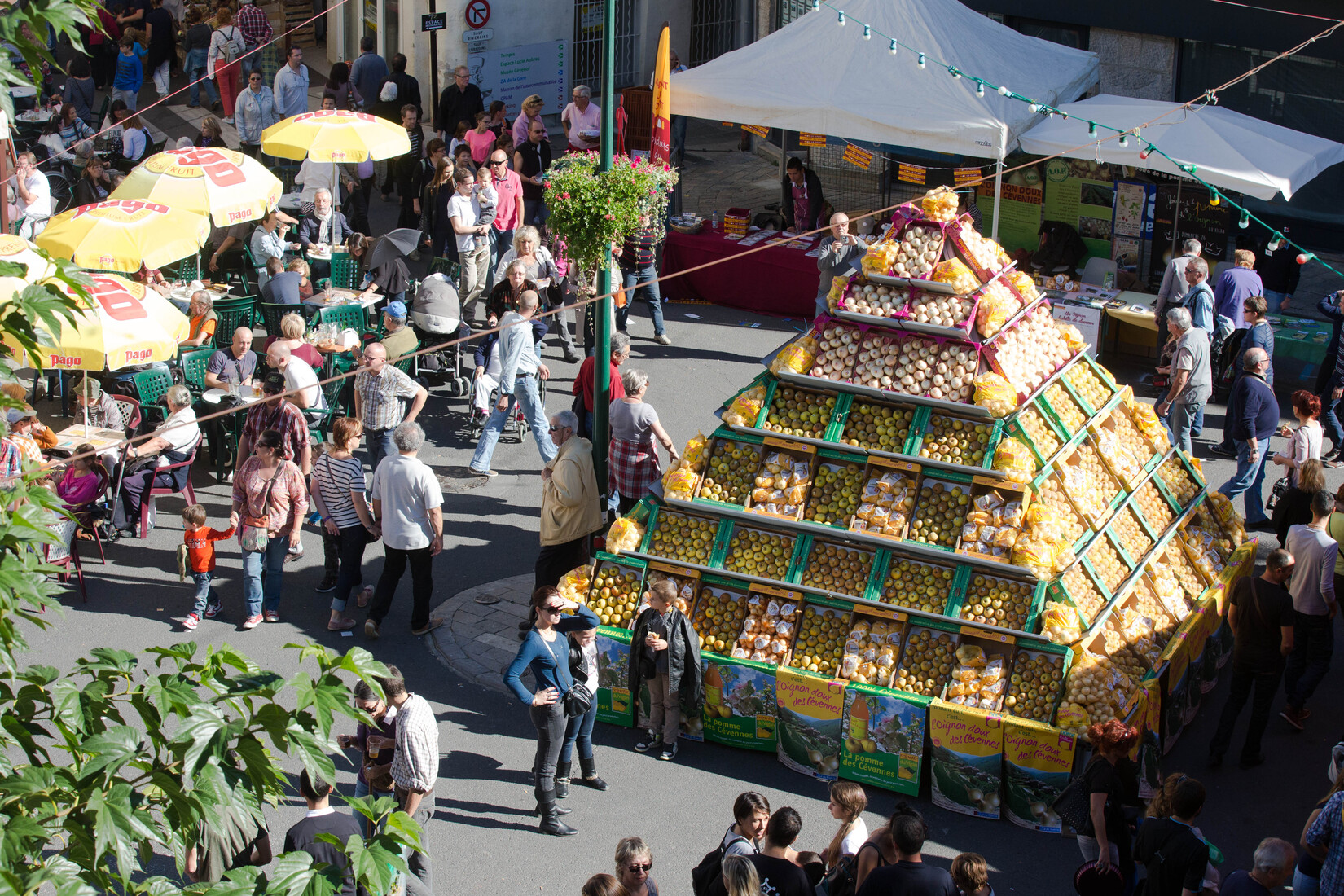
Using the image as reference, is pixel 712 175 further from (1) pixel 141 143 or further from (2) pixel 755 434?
(2) pixel 755 434

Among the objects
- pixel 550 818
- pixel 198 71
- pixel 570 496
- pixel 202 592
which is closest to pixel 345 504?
pixel 202 592

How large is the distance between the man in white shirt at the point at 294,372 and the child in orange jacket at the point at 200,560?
178 centimetres

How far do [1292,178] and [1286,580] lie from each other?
7.29m

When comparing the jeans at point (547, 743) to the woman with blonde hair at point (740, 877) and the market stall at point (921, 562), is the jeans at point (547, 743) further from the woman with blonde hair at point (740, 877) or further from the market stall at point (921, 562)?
the woman with blonde hair at point (740, 877)

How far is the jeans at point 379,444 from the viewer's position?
11.8 metres

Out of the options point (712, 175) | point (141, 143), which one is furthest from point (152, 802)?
point (712, 175)

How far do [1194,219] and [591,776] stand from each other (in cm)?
1133

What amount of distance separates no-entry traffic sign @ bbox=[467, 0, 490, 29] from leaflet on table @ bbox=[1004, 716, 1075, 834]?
17.7 metres

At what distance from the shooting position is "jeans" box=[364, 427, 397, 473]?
464 inches

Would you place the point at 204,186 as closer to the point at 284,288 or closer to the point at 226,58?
the point at 284,288

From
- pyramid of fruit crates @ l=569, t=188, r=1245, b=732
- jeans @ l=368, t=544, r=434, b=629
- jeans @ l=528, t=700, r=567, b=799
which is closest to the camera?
jeans @ l=528, t=700, r=567, b=799

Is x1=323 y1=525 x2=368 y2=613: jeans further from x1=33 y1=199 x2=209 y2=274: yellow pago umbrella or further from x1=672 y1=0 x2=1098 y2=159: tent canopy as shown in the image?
x1=672 y1=0 x2=1098 y2=159: tent canopy

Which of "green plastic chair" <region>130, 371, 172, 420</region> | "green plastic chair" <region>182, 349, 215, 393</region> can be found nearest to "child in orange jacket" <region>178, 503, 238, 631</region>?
"green plastic chair" <region>130, 371, 172, 420</region>

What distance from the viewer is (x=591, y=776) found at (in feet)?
28.1
